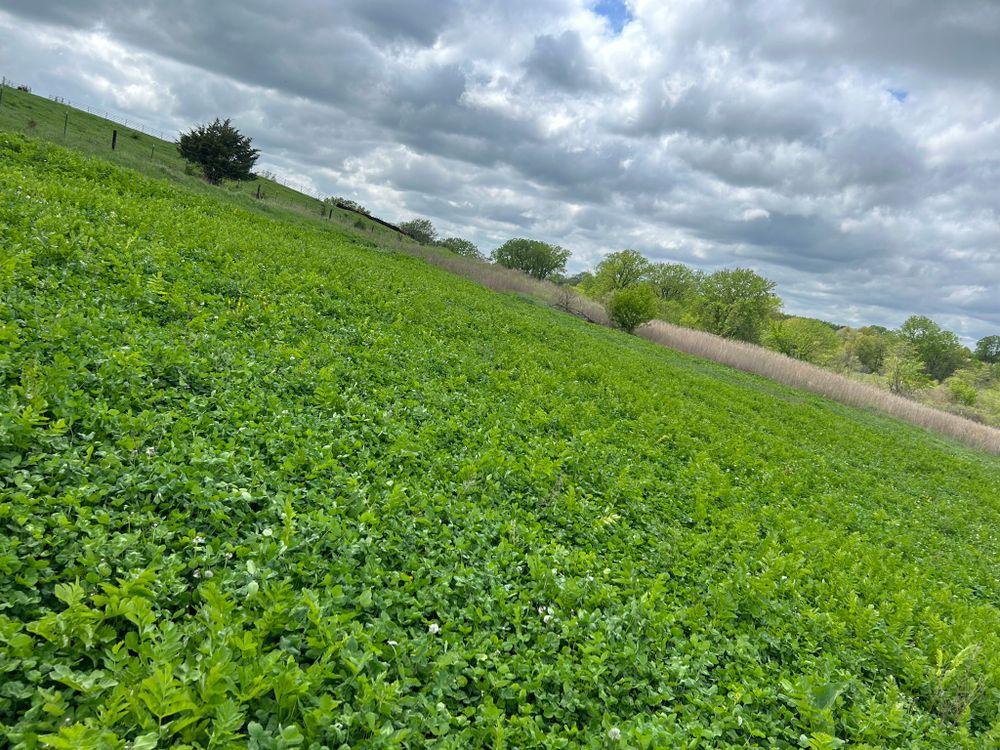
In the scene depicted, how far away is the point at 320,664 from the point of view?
2.30m

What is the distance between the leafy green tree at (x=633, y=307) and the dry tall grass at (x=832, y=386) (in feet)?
5.81

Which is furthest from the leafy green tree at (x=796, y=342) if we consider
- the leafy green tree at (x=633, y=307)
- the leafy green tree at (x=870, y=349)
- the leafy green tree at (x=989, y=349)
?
the leafy green tree at (x=989, y=349)

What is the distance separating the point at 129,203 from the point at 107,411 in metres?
8.89

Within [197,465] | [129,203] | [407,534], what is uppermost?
[129,203]

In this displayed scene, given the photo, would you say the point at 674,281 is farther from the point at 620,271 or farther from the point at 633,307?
the point at 633,307

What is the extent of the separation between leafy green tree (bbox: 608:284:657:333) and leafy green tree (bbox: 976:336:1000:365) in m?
98.6

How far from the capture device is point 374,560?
11.1ft

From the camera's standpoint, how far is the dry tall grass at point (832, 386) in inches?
963

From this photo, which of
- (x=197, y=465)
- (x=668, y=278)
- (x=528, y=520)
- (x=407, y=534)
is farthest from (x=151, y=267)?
(x=668, y=278)

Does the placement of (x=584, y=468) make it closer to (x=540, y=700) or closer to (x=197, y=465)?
(x=540, y=700)

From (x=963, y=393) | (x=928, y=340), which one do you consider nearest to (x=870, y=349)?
(x=928, y=340)

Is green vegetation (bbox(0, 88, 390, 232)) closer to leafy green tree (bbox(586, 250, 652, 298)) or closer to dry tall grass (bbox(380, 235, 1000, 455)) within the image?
dry tall grass (bbox(380, 235, 1000, 455))

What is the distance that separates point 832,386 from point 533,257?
64.8 m

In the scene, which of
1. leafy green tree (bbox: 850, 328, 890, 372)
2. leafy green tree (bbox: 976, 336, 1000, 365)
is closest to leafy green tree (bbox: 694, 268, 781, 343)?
leafy green tree (bbox: 850, 328, 890, 372)
